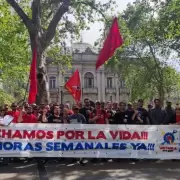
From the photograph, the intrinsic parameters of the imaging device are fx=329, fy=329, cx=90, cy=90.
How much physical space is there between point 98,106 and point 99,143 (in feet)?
4.80

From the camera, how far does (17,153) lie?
900 cm

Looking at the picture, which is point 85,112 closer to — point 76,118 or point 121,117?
point 76,118

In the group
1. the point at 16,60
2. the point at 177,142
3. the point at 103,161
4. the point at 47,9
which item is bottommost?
the point at 103,161

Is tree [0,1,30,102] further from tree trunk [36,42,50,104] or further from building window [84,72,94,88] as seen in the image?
building window [84,72,94,88]

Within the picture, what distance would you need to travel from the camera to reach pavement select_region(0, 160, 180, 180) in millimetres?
7859

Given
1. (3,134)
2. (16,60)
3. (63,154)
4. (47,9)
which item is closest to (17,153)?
(3,134)

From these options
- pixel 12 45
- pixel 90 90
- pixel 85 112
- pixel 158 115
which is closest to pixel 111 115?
pixel 85 112

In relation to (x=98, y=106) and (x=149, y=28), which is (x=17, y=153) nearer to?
(x=98, y=106)

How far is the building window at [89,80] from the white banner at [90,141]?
170 ft

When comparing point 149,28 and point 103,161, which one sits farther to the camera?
point 149,28

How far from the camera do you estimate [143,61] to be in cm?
3484

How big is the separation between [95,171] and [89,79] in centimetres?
5327

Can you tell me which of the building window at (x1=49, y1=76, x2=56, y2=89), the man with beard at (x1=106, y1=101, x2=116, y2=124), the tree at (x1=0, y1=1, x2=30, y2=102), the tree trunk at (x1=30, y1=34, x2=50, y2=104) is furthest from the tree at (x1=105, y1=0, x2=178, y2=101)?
the building window at (x1=49, y1=76, x2=56, y2=89)

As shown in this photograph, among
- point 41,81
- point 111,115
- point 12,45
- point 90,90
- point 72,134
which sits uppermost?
point 12,45
